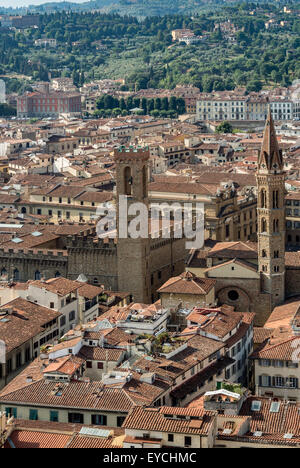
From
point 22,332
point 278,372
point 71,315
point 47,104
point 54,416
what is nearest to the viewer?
point 54,416

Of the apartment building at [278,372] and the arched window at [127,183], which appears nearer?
the apartment building at [278,372]

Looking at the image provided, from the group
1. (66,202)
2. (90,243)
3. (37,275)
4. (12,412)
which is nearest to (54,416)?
(12,412)

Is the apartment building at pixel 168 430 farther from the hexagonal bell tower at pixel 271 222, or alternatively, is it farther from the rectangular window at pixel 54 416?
the hexagonal bell tower at pixel 271 222

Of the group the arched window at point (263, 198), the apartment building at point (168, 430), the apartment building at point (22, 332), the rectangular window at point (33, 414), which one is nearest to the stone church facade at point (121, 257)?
the arched window at point (263, 198)

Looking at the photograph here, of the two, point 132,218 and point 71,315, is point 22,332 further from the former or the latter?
point 132,218

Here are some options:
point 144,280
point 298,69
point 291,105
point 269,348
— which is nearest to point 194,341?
point 269,348

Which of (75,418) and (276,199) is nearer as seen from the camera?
(75,418)

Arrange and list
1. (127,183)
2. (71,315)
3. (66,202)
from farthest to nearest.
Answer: (66,202), (127,183), (71,315)

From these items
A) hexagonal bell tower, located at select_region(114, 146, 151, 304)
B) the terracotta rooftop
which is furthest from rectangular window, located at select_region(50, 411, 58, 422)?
hexagonal bell tower, located at select_region(114, 146, 151, 304)
